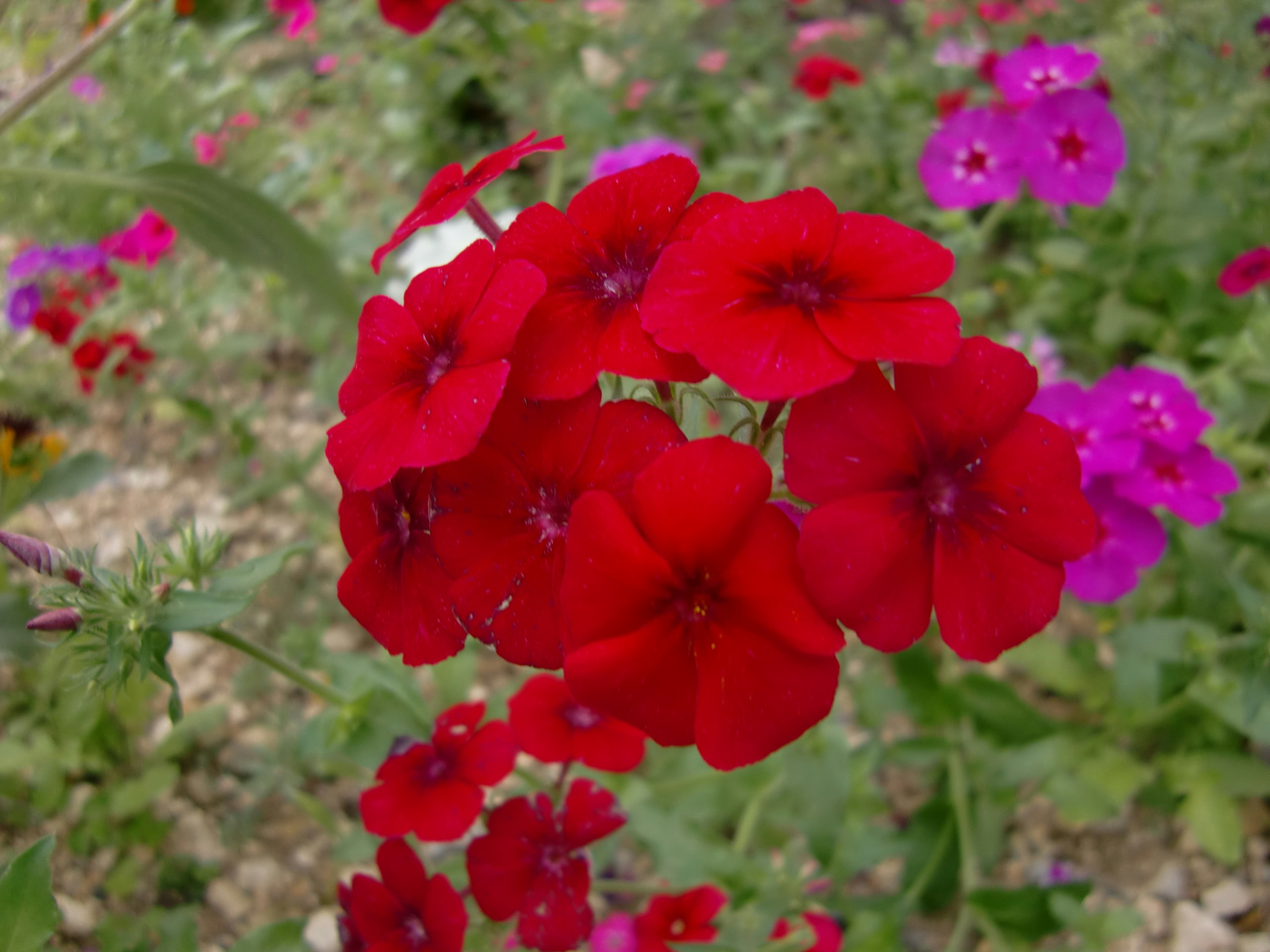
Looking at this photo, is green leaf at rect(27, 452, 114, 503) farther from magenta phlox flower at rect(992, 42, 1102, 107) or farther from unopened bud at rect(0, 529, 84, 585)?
magenta phlox flower at rect(992, 42, 1102, 107)

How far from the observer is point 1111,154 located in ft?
6.25

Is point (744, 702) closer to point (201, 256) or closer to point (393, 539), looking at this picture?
point (393, 539)

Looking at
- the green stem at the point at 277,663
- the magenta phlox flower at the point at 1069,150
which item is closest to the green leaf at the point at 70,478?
the green stem at the point at 277,663

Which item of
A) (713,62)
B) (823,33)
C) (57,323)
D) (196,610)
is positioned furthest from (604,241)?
(823,33)

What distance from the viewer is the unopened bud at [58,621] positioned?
0.87 meters

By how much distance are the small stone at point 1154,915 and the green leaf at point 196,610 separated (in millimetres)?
1692

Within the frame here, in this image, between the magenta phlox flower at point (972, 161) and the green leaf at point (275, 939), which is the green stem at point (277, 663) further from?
the magenta phlox flower at point (972, 161)

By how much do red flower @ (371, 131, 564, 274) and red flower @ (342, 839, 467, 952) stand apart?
72cm

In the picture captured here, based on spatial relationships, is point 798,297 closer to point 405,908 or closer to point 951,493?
point 951,493

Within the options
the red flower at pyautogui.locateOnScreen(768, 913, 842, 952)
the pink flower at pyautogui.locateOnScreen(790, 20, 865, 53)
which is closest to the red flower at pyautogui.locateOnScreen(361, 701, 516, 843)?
the red flower at pyautogui.locateOnScreen(768, 913, 842, 952)

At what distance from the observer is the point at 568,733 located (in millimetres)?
1154

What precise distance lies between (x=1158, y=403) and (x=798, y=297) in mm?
1116

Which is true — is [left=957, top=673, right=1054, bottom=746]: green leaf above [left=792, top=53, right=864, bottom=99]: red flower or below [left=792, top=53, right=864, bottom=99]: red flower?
below

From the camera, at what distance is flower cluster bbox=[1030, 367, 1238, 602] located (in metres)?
→ 1.46
